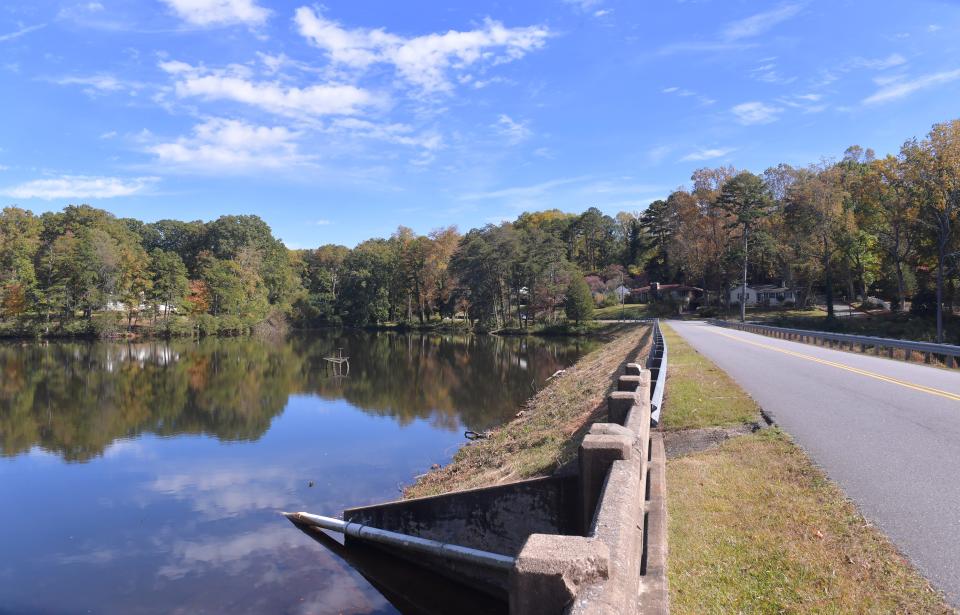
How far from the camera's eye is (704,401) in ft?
38.0

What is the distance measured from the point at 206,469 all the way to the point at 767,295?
75.6 meters

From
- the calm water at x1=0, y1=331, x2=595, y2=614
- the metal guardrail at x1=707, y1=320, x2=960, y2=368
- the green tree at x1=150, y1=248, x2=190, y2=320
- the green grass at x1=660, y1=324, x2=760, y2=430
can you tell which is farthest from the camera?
the green tree at x1=150, y1=248, x2=190, y2=320

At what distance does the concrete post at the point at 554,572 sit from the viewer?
2.66m

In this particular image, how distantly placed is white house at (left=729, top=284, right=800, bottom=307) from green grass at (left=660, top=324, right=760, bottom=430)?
6161 cm

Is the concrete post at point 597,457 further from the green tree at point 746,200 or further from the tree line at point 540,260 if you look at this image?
the green tree at point 746,200

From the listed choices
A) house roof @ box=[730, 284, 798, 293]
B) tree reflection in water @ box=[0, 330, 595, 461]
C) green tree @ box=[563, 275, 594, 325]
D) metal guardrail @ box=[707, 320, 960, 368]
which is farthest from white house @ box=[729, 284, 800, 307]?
metal guardrail @ box=[707, 320, 960, 368]

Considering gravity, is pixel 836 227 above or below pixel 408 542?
above

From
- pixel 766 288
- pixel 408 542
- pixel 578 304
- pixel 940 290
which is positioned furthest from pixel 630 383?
pixel 766 288

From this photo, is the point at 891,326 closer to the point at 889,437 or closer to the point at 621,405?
the point at 889,437

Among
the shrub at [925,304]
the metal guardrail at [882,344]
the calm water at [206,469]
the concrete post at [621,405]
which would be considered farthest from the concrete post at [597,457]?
the shrub at [925,304]

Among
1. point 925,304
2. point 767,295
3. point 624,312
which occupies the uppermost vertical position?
A: point 767,295

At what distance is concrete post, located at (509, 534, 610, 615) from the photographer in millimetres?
2658

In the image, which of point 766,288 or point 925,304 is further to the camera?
point 766,288

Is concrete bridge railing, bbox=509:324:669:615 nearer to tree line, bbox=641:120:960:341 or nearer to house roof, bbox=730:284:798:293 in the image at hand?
tree line, bbox=641:120:960:341
